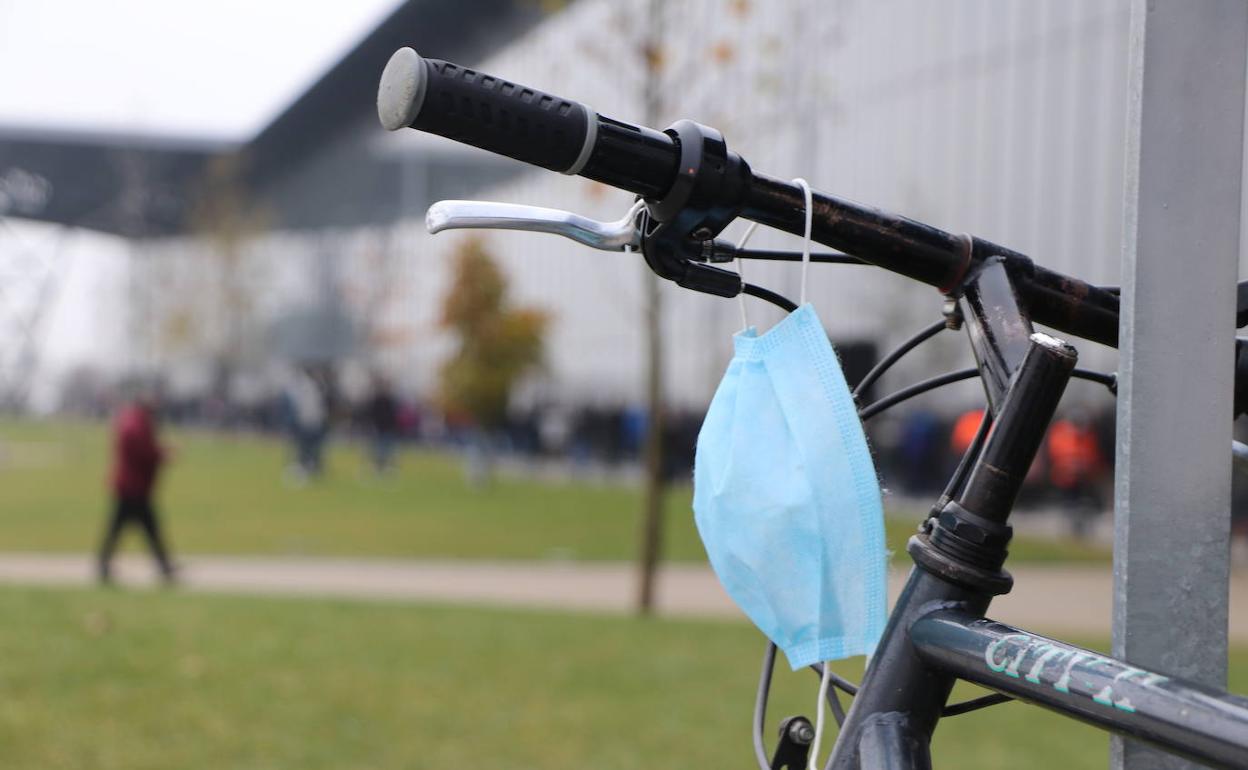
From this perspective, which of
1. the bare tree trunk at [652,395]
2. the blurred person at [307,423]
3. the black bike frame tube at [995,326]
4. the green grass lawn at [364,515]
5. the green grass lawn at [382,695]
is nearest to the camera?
the black bike frame tube at [995,326]

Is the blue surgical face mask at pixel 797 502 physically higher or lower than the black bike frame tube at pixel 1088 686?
higher

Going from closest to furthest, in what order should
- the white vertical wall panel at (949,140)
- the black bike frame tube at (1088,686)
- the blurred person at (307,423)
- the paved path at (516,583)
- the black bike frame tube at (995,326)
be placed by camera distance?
1. the black bike frame tube at (1088,686)
2. the black bike frame tube at (995,326)
3. the paved path at (516,583)
4. the white vertical wall panel at (949,140)
5. the blurred person at (307,423)

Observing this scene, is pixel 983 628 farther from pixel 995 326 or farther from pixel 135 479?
pixel 135 479

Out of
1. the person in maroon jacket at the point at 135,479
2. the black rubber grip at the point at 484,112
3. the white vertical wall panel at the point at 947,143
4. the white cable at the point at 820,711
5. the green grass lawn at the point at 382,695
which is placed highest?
the white vertical wall panel at the point at 947,143

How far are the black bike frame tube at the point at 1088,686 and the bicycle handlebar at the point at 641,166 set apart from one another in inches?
12.3

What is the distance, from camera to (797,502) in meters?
1.08

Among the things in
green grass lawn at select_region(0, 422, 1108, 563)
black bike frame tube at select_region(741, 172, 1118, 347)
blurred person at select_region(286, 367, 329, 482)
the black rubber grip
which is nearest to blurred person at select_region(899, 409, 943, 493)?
green grass lawn at select_region(0, 422, 1108, 563)

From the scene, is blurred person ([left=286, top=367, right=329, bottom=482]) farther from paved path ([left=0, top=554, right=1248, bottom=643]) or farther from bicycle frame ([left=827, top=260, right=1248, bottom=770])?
bicycle frame ([left=827, top=260, right=1248, bottom=770])

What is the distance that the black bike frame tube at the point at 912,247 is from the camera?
1062 mm

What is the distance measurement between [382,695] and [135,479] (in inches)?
258

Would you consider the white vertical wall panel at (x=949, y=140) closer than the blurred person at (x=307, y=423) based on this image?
Yes

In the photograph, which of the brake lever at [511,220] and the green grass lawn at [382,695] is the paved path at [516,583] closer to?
the green grass lawn at [382,695]

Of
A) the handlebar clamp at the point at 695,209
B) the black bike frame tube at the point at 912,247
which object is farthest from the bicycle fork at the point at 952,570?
the handlebar clamp at the point at 695,209

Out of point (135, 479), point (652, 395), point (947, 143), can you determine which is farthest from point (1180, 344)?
point (947, 143)
